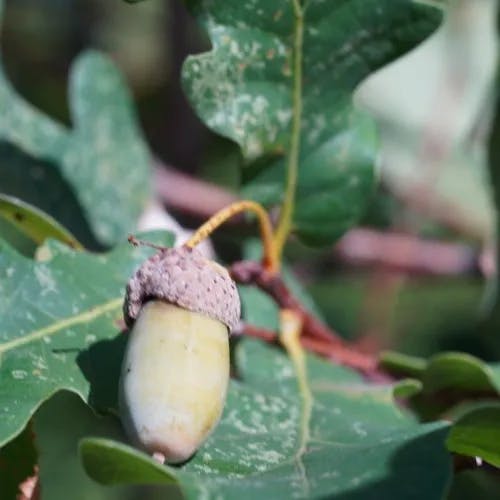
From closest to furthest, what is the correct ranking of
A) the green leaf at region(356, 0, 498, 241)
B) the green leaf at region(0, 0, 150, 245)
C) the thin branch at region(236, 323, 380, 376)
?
1. the thin branch at region(236, 323, 380, 376)
2. the green leaf at region(0, 0, 150, 245)
3. the green leaf at region(356, 0, 498, 241)

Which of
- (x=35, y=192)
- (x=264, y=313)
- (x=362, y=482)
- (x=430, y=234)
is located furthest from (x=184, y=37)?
(x=362, y=482)

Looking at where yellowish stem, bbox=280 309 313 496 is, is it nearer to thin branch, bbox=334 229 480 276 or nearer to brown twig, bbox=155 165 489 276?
brown twig, bbox=155 165 489 276

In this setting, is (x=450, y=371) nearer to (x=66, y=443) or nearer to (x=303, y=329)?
(x=303, y=329)

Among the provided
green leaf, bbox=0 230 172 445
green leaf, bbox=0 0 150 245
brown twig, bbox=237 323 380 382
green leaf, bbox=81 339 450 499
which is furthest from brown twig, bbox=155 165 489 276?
green leaf, bbox=0 230 172 445

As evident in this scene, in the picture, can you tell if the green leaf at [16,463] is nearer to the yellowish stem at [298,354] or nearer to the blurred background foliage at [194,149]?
the yellowish stem at [298,354]

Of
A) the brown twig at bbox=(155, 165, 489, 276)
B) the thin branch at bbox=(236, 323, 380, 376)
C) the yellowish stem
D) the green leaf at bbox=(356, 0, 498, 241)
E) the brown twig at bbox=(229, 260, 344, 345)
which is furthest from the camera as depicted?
the green leaf at bbox=(356, 0, 498, 241)
